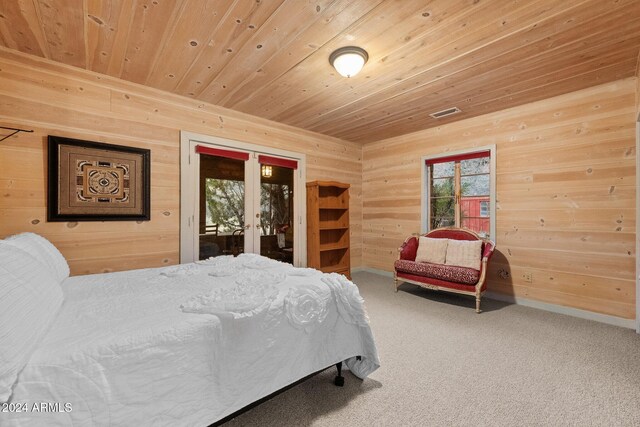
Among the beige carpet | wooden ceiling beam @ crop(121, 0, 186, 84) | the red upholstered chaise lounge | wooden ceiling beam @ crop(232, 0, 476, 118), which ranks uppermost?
wooden ceiling beam @ crop(121, 0, 186, 84)

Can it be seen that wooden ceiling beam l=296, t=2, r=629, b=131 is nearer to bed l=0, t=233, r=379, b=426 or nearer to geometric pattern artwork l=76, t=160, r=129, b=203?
bed l=0, t=233, r=379, b=426

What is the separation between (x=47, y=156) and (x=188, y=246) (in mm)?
1541

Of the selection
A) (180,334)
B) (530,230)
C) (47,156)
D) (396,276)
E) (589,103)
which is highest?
(589,103)

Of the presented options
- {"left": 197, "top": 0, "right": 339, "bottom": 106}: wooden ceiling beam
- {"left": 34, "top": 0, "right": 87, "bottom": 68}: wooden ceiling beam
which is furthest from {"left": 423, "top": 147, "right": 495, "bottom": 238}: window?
{"left": 34, "top": 0, "right": 87, "bottom": 68}: wooden ceiling beam

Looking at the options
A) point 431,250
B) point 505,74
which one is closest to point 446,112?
point 505,74

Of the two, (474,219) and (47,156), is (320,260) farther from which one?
(47,156)

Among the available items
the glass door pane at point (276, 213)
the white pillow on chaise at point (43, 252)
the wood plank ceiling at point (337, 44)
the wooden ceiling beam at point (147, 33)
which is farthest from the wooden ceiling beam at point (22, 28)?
the glass door pane at point (276, 213)

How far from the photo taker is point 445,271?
137 inches

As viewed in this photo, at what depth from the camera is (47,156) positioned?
8.42 feet

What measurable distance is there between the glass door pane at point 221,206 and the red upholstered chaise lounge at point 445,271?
2.36 m

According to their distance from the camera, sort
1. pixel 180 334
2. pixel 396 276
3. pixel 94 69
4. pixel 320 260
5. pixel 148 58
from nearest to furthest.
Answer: pixel 180 334, pixel 148 58, pixel 94 69, pixel 396 276, pixel 320 260

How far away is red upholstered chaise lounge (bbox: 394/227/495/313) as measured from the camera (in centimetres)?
331

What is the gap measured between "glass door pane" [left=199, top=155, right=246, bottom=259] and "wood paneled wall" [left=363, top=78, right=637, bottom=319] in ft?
10.9

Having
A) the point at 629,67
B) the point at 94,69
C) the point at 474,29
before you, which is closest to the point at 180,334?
the point at 474,29
